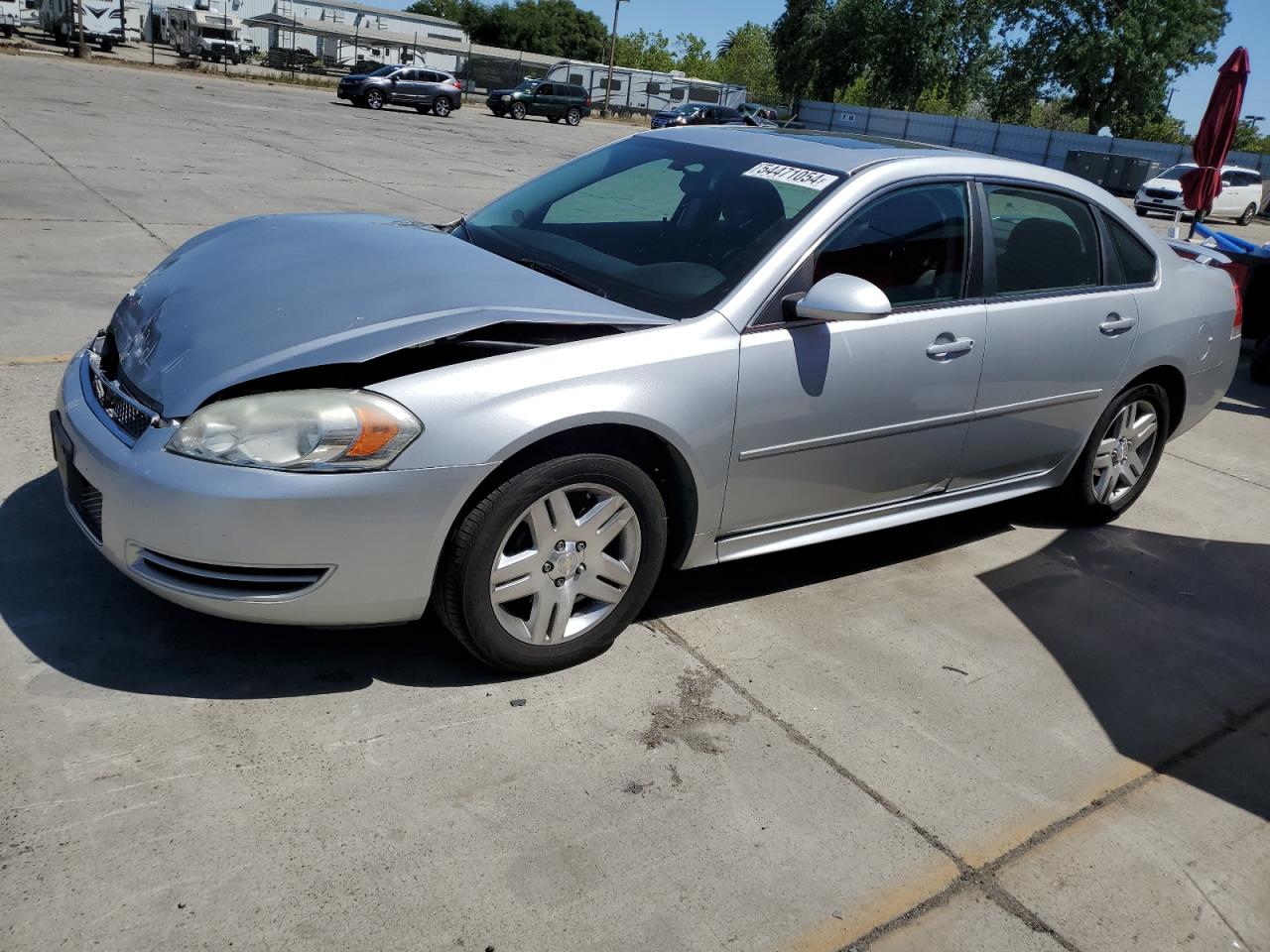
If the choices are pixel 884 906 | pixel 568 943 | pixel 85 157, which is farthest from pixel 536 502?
pixel 85 157

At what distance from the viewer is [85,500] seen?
2996 millimetres

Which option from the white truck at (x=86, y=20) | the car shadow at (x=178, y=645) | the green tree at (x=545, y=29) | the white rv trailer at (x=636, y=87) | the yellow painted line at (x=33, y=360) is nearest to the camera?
the car shadow at (x=178, y=645)

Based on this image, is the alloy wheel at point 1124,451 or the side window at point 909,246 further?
the alloy wheel at point 1124,451

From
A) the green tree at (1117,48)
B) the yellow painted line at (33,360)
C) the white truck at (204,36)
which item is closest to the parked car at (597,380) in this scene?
the yellow painted line at (33,360)

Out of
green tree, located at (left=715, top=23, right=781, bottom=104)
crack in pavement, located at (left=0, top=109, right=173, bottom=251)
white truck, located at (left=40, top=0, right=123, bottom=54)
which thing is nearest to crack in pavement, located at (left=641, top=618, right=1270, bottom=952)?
crack in pavement, located at (left=0, top=109, right=173, bottom=251)

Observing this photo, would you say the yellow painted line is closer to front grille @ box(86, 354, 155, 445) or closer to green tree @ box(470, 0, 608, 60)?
front grille @ box(86, 354, 155, 445)

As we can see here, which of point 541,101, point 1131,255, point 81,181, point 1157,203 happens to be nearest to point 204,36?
point 541,101

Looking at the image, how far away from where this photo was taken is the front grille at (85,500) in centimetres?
292

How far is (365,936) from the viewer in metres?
2.25

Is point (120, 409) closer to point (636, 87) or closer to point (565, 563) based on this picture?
point (565, 563)

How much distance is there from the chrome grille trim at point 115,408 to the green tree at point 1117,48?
190 ft

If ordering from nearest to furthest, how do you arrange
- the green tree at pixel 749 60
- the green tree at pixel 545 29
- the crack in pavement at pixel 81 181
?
1. the crack in pavement at pixel 81 181
2. the green tree at pixel 545 29
3. the green tree at pixel 749 60

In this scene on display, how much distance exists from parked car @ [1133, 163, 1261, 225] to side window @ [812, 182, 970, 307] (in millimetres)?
26181

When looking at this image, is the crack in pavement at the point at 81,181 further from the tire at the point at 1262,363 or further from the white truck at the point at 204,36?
the white truck at the point at 204,36
